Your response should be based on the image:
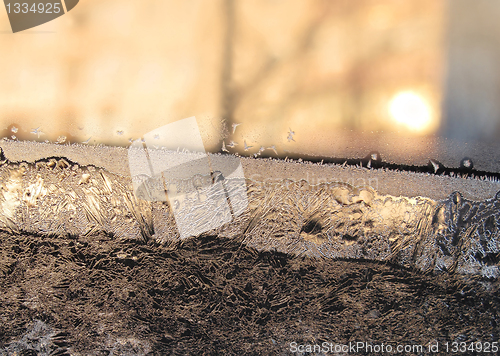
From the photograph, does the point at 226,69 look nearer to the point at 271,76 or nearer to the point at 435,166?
the point at 271,76

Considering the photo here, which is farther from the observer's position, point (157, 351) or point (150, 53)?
point (150, 53)

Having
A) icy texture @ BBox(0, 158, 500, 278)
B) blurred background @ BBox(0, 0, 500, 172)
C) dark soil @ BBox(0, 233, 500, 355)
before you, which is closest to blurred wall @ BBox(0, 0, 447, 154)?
blurred background @ BBox(0, 0, 500, 172)

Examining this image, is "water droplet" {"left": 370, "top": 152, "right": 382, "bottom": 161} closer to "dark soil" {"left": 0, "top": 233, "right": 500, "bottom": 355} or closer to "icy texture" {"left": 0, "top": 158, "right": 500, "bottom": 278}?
"icy texture" {"left": 0, "top": 158, "right": 500, "bottom": 278}

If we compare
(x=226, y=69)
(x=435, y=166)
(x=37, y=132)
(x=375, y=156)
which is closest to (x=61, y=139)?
(x=37, y=132)

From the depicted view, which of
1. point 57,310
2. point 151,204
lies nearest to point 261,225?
point 151,204

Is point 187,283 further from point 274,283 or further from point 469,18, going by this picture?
point 469,18
